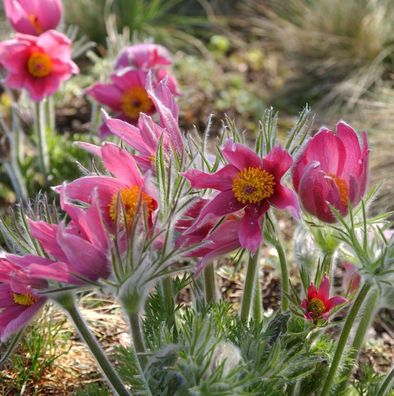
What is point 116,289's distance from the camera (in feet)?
3.59

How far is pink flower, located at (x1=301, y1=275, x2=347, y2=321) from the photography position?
124cm

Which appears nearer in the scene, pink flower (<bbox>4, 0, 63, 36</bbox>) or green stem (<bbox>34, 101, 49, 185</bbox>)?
pink flower (<bbox>4, 0, 63, 36</bbox>)

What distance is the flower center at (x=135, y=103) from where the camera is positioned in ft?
6.96

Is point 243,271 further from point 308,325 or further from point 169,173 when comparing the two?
point 169,173

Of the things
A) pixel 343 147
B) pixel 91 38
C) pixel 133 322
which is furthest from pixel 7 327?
pixel 91 38

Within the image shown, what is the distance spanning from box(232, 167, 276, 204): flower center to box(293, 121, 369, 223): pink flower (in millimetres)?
59

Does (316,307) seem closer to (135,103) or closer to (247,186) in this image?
(247,186)

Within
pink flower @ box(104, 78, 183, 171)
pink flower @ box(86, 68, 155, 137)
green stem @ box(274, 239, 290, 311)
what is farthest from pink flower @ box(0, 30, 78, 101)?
green stem @ box(274, 239, 290, 311)

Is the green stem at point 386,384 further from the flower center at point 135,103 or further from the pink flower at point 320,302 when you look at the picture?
the flower center at point 135,103

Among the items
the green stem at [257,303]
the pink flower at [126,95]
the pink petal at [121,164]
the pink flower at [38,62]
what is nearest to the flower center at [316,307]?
the green stem at [257,303]

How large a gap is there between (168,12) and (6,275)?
386 cm

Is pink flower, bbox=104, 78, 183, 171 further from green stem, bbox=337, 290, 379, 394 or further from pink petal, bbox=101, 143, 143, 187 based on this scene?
green stem, bbox=337, 290, 379, 394

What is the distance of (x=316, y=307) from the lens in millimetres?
1244

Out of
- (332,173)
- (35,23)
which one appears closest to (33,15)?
(35,23)
